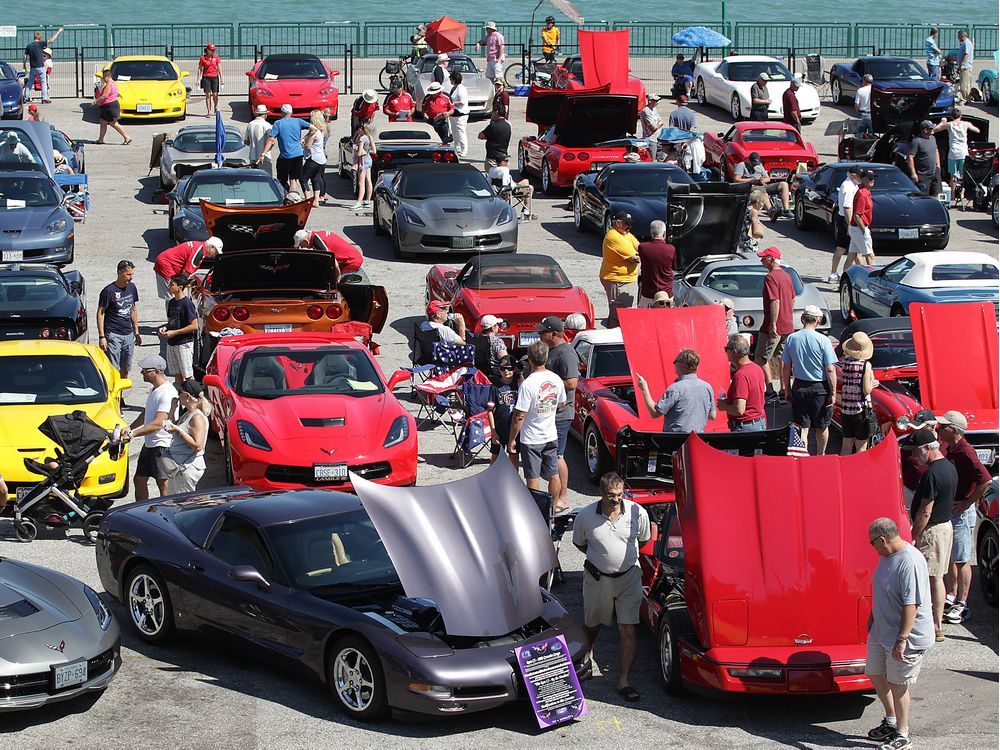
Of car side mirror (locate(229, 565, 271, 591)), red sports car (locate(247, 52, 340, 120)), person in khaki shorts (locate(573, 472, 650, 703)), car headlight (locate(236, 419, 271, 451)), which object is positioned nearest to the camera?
car side mirror (locate(229, 565, 271, 591))

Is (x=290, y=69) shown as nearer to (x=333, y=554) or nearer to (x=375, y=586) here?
(x=333, y=554)

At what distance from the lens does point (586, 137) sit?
28.7m

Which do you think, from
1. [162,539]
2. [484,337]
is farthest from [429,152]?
[162,539]

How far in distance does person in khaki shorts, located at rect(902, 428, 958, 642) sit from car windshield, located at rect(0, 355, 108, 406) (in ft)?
24.7

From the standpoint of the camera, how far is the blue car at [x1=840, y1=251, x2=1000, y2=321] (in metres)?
19.6

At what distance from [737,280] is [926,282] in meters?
2.35

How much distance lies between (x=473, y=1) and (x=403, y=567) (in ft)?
256

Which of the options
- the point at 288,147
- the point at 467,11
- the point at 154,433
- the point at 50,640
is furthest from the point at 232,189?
the point at 467,11

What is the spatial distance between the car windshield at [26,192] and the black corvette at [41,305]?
441 cm

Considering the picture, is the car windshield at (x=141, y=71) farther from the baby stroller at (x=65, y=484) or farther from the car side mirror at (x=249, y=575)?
the car side mirror at (x=249, y=575)

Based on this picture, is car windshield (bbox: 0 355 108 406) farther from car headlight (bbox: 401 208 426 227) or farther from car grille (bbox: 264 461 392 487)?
car headlight (bbox: 401 208 426 227)

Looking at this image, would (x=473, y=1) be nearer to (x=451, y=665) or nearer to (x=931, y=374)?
(x=931, y=374)

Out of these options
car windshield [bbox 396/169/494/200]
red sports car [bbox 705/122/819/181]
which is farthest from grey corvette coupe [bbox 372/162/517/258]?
red sports car [bbox 705/122/819/181]

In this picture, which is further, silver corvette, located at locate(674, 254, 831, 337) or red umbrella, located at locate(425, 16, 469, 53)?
red umbrella, located at locate(425, 16, 469, 53)
